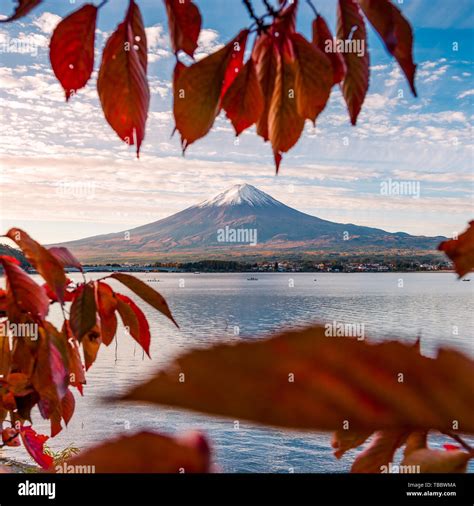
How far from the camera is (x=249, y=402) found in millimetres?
95

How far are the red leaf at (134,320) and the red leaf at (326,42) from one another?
1.17 ft

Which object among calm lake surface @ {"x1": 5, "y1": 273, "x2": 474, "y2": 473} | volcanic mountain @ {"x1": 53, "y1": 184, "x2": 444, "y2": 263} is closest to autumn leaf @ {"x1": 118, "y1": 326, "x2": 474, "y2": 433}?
calm lake surface @ {"x1": 5, "y1": 273, "x2": 474, "y2": 473}

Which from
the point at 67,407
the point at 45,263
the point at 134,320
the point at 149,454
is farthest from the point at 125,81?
the point at 67,407

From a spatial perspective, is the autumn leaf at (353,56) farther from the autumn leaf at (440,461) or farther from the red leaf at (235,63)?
the autumn leaf at (440,461)

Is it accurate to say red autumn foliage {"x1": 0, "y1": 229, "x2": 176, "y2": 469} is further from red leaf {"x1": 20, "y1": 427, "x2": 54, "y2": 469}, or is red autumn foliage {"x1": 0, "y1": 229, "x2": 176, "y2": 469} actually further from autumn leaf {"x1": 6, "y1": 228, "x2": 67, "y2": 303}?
red leaf {"x1": 20, "y1": 427, "x2": 54, "y2": 469}

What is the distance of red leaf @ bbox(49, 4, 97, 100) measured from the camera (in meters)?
0.48

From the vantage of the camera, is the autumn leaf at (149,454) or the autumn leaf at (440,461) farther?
the autumn leaf at (440,461)

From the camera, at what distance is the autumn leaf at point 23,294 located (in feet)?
1.77

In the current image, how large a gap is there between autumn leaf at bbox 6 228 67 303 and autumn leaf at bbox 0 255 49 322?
1.7 inches

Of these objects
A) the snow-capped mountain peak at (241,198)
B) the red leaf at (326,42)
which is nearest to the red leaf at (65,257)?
the red leaf at (326,42)

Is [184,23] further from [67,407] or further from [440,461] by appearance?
[67,407]
